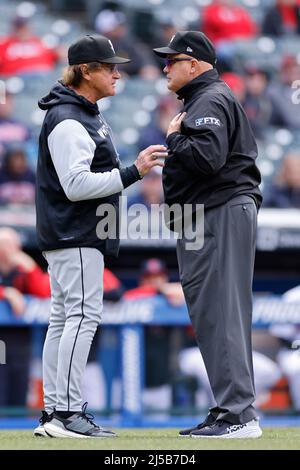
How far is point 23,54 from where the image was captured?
11375 millimetres

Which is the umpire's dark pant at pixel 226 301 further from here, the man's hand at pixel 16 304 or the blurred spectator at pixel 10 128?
the blurred spectator at pixel 10 128

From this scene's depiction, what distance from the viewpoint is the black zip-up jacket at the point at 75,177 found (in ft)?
15.3

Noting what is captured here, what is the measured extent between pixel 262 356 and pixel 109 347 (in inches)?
45.1

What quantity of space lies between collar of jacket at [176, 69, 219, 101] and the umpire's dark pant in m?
0.51

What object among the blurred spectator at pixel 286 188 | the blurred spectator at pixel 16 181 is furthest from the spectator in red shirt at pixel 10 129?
the blurred spectator at pixel 286 188

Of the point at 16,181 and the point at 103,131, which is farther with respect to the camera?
the point at 16,181

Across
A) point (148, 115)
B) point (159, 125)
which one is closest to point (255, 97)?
point (148, 115)

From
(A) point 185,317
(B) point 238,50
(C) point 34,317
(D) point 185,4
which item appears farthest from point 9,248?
(D) point 185,4

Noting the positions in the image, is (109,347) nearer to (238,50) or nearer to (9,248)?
(9,248)

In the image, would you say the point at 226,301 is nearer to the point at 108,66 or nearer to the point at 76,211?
the point at 76,211

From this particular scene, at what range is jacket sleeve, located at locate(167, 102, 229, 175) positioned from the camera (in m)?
4.57

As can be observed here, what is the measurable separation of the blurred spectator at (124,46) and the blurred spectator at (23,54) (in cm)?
62

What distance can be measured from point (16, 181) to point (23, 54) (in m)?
2.27
